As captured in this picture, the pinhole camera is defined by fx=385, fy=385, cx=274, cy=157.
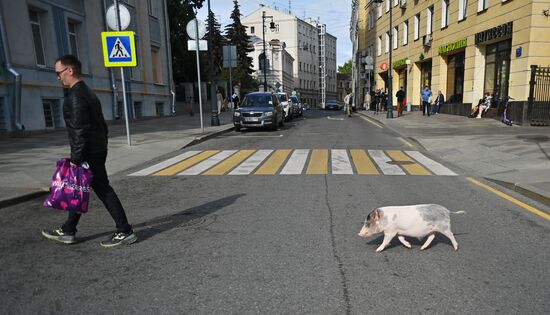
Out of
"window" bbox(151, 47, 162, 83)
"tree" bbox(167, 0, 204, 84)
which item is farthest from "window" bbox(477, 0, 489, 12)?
"tree" bbox(167, 0, 204, 84)

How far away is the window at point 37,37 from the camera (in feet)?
52.7

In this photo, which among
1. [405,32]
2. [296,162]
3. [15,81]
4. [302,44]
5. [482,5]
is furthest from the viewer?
[302,44]

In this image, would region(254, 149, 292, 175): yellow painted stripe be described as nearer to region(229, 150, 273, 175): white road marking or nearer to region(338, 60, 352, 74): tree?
region(229, 150, 273, 175): white road marking

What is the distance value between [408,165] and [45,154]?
9.47m

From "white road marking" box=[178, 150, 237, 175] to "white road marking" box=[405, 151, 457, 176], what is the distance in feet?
16.7

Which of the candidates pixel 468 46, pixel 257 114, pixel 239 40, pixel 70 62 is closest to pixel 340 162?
pixel 70 62

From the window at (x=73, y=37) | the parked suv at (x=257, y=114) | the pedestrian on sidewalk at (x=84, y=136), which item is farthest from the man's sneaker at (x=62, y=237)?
the window at (x=73, y=37)

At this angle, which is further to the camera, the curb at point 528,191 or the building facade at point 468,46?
the building facade at point 468,46

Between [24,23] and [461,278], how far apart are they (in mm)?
17226

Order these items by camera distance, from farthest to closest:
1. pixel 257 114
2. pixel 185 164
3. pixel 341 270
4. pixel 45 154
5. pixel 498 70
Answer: pixel 498 70, pixel 257 114, pixel 45 154, pixel 185 164, pixel 341 270

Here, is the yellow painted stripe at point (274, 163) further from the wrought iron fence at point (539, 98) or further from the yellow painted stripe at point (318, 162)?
the wrought iron fence at point (539, 98)

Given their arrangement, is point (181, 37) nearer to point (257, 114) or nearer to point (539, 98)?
point (257, 114)

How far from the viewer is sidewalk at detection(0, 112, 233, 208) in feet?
22.5

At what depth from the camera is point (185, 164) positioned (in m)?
9.64
